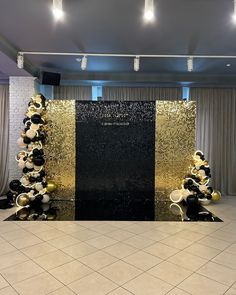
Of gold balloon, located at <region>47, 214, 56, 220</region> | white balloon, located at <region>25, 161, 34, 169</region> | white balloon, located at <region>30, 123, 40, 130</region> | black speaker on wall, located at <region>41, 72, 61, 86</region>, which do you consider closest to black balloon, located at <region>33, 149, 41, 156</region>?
white balloon, located at <region>25, 161, 34, 169</region>

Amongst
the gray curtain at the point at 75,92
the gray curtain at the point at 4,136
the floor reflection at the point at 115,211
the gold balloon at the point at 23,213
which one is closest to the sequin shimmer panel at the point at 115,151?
the floor reflection at the point at 115,211

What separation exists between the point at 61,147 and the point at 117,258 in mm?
3420

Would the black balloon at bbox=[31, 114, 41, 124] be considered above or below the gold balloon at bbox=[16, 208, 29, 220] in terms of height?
above

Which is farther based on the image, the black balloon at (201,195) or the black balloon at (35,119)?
the black balloon at (201,195)

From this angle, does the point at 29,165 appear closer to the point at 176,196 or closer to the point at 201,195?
the point at 176,196

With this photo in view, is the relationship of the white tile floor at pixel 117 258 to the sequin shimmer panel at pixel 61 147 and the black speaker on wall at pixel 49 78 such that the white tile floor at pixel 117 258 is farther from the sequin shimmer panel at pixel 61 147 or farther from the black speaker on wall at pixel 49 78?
the black speaker on wall at pixel 49 78

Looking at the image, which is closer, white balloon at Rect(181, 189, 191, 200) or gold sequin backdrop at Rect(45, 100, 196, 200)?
white balloon at Rect(181, 189, 191, 200)

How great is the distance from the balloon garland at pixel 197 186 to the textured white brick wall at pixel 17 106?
3.58m

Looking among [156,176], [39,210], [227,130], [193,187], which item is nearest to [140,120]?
[156,176]

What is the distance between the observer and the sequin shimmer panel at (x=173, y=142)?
5828 mm

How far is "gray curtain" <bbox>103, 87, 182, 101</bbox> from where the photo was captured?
6.77m

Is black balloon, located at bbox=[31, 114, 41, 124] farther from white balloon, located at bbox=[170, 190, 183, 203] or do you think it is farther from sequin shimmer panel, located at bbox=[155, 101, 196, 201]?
white balloon, located at bbox=[170, 190, 183, 203]

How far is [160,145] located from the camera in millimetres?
5895

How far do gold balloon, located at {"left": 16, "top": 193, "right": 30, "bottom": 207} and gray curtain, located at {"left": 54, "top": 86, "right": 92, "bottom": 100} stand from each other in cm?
288
